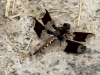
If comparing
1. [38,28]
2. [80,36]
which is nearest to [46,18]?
[38,28]

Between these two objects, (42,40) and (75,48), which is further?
(42,40)

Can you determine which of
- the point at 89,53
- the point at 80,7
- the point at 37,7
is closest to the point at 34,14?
the point at 37,7

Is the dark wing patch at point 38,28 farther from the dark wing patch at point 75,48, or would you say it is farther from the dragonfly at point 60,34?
the dark wing patch at point 75,48

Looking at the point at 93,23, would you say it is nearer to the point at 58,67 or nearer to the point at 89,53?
the point at 89,53

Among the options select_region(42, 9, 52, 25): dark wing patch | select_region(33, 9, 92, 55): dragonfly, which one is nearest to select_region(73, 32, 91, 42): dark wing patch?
select_region(33, 9, 92, 55): dragonfly

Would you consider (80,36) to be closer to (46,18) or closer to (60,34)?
(60,34)

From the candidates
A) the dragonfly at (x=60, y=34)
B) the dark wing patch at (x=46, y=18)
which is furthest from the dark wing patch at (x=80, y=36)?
the dark wing patch at (x=46, y=18)

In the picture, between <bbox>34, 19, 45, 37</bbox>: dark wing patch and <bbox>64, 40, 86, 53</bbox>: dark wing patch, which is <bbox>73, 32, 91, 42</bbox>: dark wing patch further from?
<bbox>34, 19, 45, 37</bbox>: dark wing patch

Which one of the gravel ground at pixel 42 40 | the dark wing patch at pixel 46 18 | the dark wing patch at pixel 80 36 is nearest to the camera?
the gravel ground at pixel 42 40
